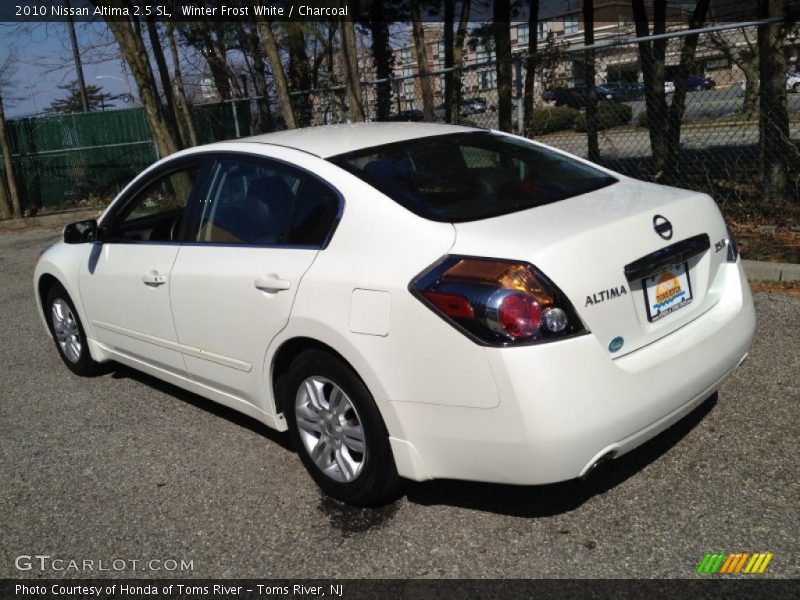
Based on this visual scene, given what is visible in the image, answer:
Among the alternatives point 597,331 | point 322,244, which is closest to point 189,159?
point 322,244

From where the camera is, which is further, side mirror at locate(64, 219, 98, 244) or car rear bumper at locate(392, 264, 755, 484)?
side mirror at locate(64, 219, 98, 244)

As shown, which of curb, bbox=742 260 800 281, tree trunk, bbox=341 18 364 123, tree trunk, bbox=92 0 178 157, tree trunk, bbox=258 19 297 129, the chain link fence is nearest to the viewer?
curb, bbox=742 260 800 281

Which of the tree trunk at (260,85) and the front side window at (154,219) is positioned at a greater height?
the tree trunk at (260,85)

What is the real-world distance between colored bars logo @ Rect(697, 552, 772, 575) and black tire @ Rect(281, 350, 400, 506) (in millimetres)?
1222

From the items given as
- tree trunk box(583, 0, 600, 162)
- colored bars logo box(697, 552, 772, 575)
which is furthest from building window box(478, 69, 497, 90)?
colored bars logo box(697, 552, 772, 575)

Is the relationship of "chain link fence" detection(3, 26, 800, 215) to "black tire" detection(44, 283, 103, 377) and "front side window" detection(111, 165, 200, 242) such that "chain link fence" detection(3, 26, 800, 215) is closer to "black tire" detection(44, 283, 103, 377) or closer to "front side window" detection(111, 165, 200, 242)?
"front side window" detection(111, 165, 200, 242)

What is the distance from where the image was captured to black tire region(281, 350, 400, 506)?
125 inches

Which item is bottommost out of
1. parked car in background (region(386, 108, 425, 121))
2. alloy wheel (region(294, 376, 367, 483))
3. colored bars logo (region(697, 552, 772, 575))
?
colored bars logo (region(697, 552, 772, 575))

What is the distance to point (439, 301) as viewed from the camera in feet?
9.39

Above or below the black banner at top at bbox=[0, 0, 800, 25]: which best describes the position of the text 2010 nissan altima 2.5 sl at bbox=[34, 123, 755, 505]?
below

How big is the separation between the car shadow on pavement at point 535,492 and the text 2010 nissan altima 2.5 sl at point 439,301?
1.03 ft

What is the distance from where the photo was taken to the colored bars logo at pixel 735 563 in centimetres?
276

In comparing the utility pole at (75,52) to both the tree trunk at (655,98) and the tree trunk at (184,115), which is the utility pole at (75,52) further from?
the tree trunk at (655,98)

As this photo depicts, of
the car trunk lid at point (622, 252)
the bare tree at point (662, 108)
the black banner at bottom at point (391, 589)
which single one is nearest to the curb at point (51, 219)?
the bare tree at point (662, 108)
